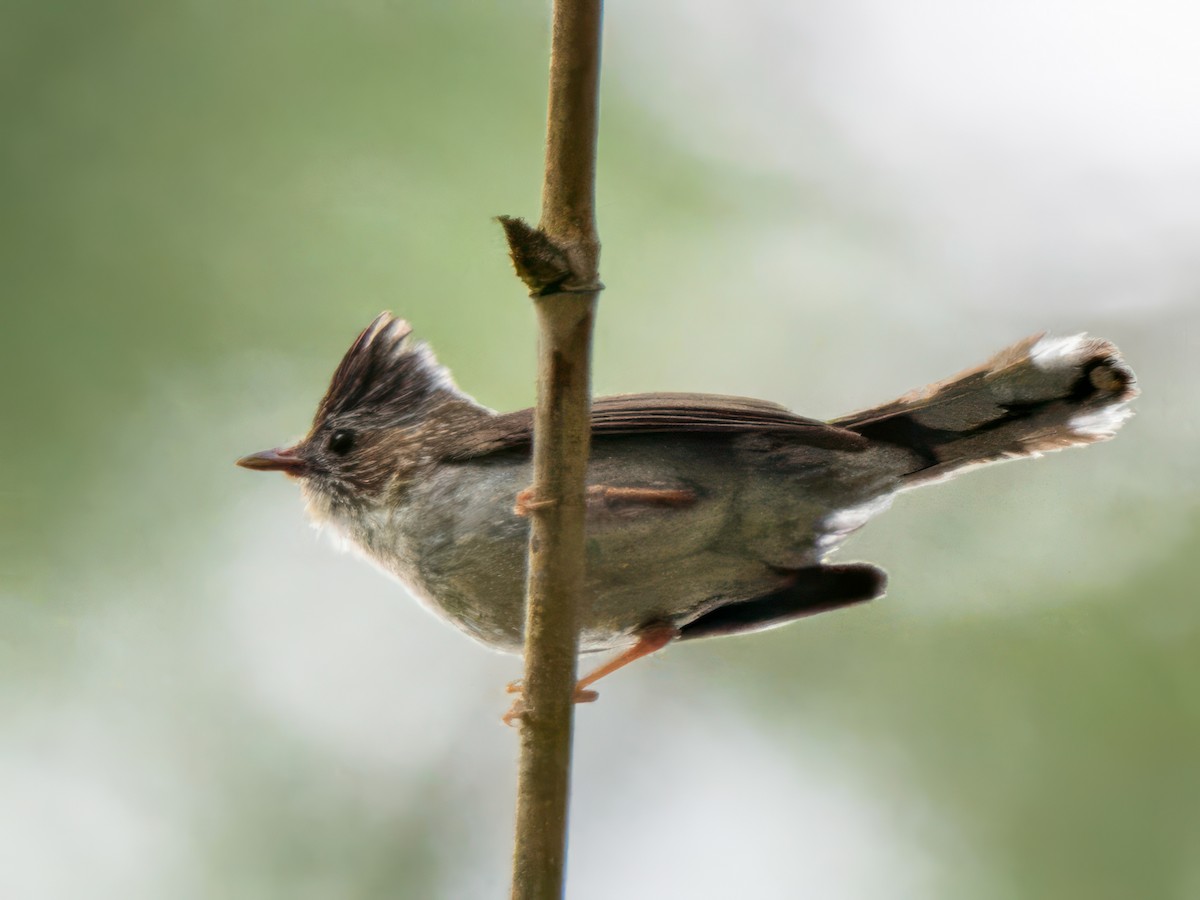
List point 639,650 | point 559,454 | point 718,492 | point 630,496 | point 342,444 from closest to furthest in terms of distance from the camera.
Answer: point 559,454 → point 630,496 → point 718,492 → point 639,650 → point 342,444

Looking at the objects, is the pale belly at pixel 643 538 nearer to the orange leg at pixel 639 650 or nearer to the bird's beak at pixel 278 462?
the orange leg at pixel 639 650

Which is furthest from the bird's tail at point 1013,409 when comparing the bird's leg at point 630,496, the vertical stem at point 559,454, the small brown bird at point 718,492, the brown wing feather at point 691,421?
the vertical stem at point 559,454

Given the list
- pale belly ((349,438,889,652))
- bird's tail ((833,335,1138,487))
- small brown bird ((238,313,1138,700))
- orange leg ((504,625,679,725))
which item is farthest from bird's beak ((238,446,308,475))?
bird's tail ((833,335,1138,487))

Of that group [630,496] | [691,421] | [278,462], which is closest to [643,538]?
[630,496]

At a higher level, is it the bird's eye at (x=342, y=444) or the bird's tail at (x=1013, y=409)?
Answer: the bird's eye at (x=342, y=444)

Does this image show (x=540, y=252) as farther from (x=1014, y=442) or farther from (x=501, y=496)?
(x=1014, y=442)

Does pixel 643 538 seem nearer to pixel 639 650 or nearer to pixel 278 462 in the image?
pixel 639 650
